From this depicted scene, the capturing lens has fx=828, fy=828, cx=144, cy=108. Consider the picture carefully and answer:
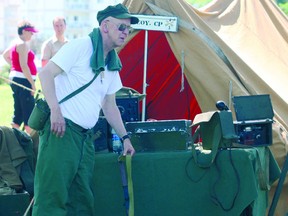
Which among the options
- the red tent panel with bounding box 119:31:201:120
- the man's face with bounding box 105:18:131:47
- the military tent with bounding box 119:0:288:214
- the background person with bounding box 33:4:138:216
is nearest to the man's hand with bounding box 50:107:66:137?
the background person with bounding box 33:4:138:216

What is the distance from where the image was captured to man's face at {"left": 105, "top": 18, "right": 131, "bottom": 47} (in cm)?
548

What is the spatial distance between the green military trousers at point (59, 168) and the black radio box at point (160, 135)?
2.40 feet

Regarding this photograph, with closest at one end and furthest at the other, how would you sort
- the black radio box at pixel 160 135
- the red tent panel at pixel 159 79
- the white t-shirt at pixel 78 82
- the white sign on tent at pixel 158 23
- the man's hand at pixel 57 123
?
the man's hand at pixel 57 123
the white t-shirt at pixel 78 82
the black radio box at pixel 160 135
the white sign on tent at pixel 158 23
the red tent panel at pixel 159 79

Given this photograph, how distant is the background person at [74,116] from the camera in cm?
533

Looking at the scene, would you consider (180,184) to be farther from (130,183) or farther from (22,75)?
(22,75)

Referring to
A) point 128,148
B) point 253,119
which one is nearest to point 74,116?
point 128,148

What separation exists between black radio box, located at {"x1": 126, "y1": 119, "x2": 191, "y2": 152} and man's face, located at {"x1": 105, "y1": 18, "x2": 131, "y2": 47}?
886 millimetres

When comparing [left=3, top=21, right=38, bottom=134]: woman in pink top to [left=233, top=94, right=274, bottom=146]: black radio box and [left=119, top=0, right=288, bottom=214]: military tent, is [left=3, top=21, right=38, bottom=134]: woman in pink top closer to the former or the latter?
[left=119, top=0, right=288, bottom=214]: military tent

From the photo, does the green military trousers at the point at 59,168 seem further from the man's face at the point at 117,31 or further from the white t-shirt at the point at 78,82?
the man's face at the point at 117,31

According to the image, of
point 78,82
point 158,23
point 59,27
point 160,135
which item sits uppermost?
point 59,27

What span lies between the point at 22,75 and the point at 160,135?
4.34m

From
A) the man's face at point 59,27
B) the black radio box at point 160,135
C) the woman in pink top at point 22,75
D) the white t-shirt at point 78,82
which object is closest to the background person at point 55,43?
the man's face at point 59,27

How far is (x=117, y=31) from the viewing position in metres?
5.49

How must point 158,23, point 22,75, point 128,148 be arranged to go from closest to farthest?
point 128,148
point 158,23
point 22,75
